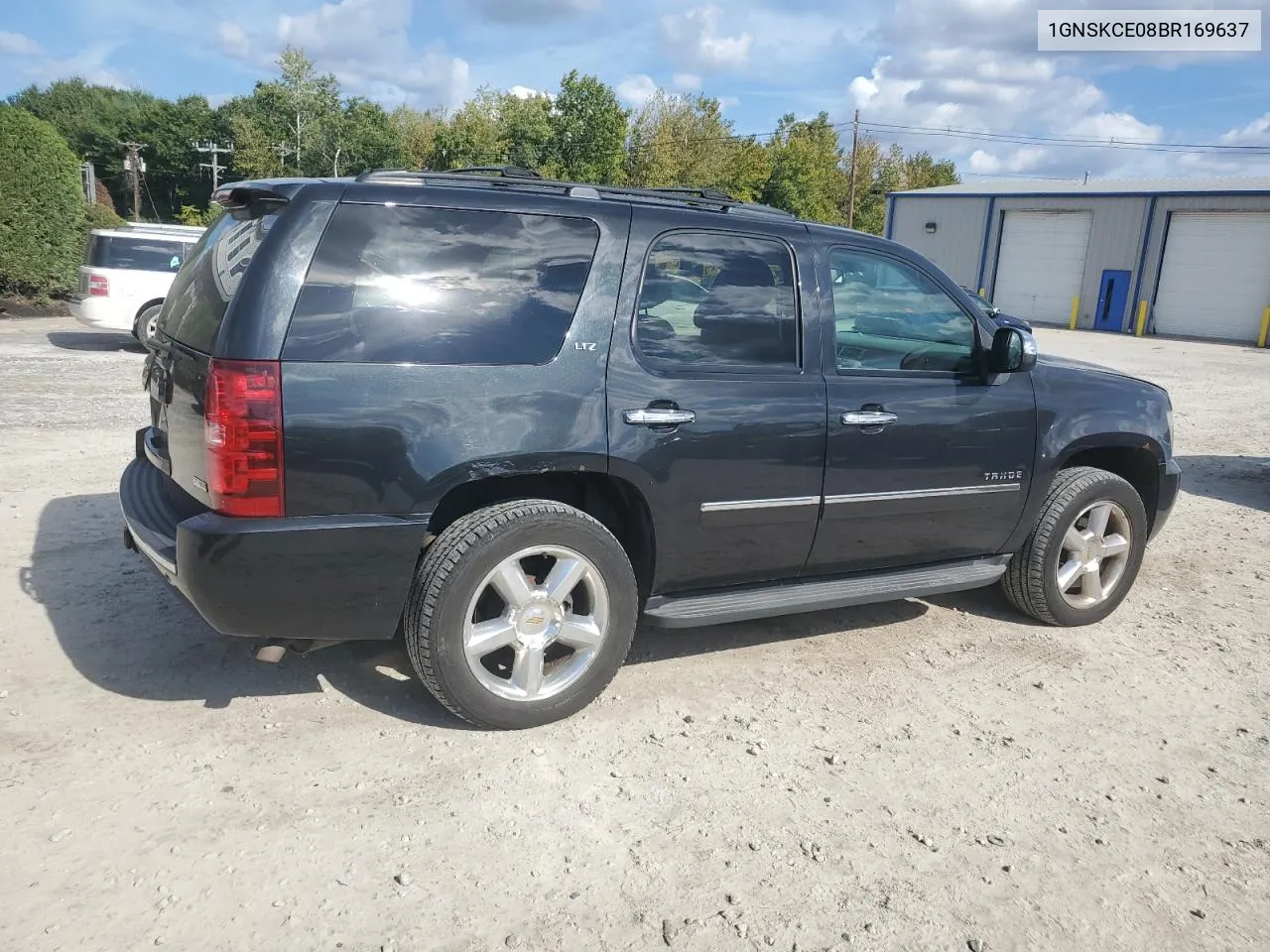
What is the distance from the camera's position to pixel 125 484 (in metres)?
3.97

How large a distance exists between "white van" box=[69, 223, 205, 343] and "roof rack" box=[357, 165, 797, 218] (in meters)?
10.5

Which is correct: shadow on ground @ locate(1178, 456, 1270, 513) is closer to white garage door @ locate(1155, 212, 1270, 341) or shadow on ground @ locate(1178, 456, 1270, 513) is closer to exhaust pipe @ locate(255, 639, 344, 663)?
exhaust pipe @ locate(255, 639, 344, 663)

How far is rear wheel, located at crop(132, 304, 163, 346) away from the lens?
4.08 metres

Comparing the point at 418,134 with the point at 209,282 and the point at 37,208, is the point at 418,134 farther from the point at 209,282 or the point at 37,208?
the point at 209,282

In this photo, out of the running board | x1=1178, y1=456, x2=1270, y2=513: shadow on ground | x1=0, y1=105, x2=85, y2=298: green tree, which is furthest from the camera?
x1=0, y1=105, x2=85, y2=298: green tree

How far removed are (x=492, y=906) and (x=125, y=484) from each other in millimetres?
2413

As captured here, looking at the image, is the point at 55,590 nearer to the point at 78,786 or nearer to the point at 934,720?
the point at 78,786

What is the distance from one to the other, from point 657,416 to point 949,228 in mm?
36590

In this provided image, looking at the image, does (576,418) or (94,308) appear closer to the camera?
(576,418)

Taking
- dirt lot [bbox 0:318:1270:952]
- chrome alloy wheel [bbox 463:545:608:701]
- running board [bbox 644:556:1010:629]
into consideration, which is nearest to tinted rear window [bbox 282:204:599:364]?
chrome alloy wheel [bbox 463:545:608:701]

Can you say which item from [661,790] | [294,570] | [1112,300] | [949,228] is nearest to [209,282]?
[294,570]

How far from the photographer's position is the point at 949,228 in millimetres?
37031

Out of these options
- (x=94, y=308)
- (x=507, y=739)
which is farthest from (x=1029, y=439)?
(x=94, y=308)

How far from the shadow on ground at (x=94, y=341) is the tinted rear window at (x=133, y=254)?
93 centimetres
